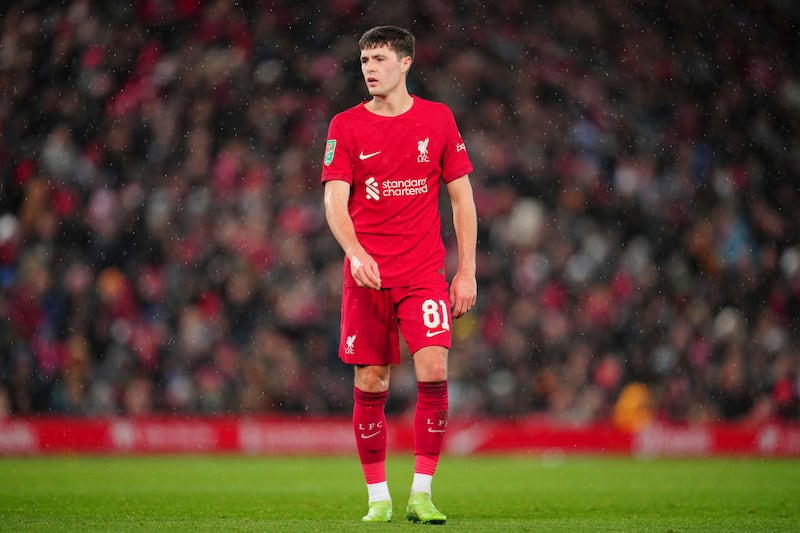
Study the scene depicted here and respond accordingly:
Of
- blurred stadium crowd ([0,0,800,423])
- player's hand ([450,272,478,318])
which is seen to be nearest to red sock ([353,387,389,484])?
player's hand ([450,272,478,318])

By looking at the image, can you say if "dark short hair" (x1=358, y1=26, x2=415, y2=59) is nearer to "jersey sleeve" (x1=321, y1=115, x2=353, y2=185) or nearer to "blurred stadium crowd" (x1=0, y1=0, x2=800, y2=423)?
"jersey sleeve" (x1=321, y1=115, x2=353, y2=185)

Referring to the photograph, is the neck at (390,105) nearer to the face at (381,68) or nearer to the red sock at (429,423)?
the face at (381,68)

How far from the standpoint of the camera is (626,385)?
614 inches

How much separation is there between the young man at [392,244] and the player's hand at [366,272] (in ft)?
0.45

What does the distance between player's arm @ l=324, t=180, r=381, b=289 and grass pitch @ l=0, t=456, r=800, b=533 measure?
1.16m

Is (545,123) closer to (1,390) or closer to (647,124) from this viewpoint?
(647,124)

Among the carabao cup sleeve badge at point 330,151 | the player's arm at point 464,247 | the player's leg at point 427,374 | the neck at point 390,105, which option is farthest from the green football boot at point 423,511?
the neck at point 390,105

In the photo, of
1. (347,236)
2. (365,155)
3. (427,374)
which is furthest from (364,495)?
(365,155)

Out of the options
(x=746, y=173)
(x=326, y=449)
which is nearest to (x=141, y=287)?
(x=326, y=449)

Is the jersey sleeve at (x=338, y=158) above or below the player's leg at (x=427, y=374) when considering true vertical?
above

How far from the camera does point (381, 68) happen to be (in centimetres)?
565

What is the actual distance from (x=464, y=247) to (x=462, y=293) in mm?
242

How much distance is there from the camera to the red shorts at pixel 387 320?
5605mm

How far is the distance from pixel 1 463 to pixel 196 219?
5.41m
